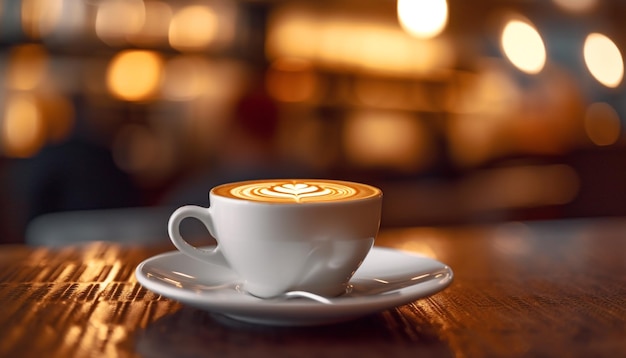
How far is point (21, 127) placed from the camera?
2086 millimetres

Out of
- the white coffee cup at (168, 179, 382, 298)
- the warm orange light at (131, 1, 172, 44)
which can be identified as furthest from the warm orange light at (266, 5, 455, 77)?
the white coffee cup at (168, 179, 382, 298)

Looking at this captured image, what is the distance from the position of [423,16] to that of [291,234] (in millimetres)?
2105

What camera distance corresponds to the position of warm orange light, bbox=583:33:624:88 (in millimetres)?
2693

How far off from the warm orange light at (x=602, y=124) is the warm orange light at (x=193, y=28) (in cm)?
136

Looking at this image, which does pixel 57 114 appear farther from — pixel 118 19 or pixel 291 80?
pixel 291 80

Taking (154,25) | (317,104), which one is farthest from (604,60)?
(154,25)

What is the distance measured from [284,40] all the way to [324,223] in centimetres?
191

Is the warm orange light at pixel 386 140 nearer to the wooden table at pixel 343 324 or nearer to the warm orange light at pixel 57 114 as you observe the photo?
the warm orange light at pixel 57 114

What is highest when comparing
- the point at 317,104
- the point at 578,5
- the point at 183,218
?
the point at 578,5

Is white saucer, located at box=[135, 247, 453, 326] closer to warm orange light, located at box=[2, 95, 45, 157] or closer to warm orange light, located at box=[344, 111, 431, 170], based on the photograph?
warm orange light, located at box=[2, 95, 45, 157]

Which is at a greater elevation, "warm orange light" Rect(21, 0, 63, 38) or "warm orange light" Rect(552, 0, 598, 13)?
"warm orange light" Rect(552, 0, 598, 13)

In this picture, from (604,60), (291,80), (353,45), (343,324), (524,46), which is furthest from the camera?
(604,60)

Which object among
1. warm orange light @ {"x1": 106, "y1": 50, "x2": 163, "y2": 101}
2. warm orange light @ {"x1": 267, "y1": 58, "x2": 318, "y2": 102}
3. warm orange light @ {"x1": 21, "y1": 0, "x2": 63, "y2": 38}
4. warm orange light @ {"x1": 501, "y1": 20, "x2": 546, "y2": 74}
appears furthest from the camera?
warm orange light @ {"x1": 501, "y1": 20, "x2": 546, "y2": 74}

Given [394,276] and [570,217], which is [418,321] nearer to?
[394,276]
